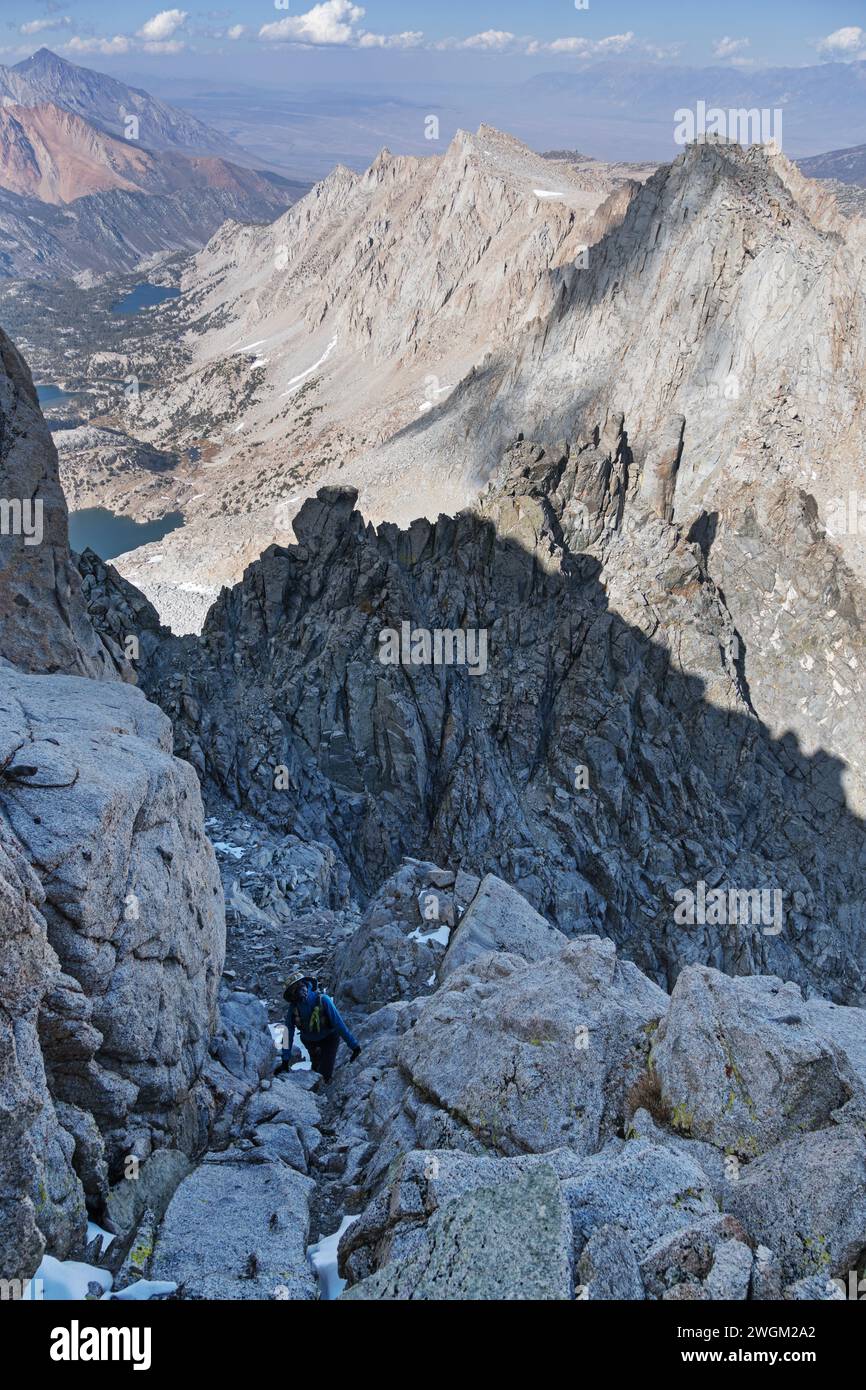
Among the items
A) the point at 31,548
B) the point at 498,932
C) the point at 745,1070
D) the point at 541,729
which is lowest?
the point at 541,729

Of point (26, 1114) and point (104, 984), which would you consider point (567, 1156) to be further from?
point (104, 984)

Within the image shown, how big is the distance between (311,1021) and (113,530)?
14652 centimetres

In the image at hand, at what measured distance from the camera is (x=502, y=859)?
1943 inches

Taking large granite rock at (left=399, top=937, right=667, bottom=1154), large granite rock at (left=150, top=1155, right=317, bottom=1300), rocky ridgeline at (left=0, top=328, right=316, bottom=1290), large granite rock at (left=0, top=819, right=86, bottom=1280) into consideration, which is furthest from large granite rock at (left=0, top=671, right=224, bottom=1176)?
large granite rock at (left=399, top=937, right=667, bottom=1154)

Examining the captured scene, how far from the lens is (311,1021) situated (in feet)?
54.5

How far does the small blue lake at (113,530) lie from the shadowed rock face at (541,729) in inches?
3685

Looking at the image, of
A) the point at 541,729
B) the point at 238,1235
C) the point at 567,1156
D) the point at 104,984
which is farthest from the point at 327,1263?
the point at 541,729

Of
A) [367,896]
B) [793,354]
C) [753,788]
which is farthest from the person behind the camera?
[793,354]

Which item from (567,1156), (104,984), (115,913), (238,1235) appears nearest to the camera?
(567,1156)

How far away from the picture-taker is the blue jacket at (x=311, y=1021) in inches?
655
